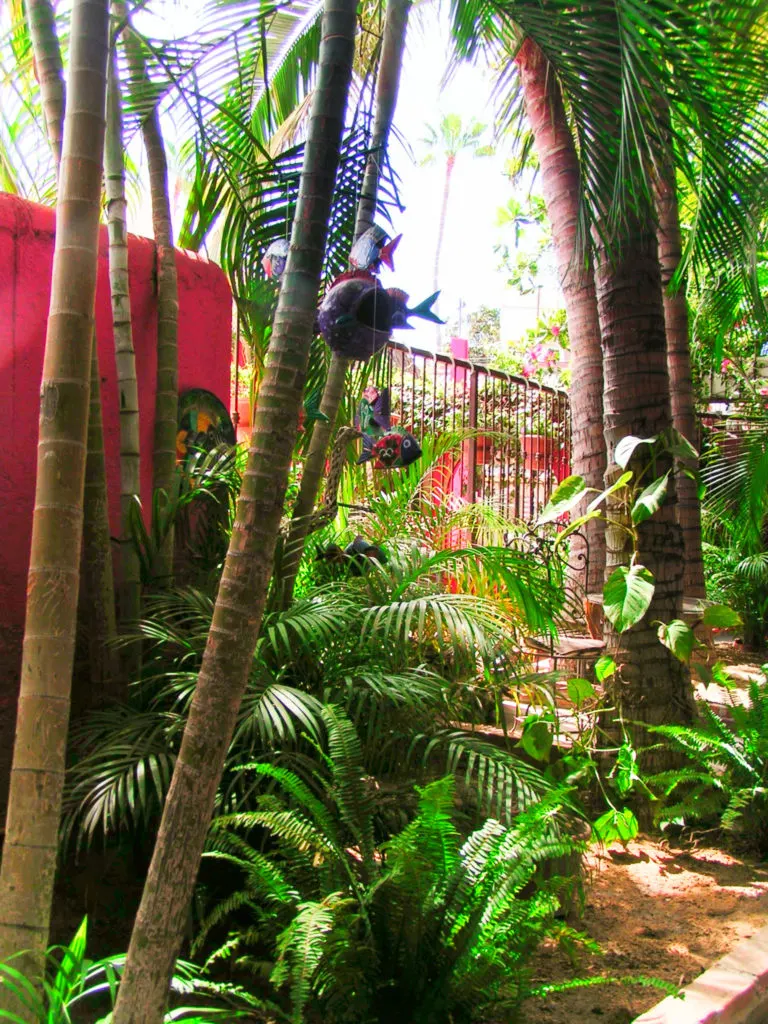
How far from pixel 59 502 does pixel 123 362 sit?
2.04m

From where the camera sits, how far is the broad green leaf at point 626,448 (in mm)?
3730

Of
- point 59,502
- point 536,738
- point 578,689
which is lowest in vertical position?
point 536,738

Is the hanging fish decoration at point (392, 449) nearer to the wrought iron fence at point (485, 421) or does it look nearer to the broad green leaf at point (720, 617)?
the broad green leaf at point (720, 617)

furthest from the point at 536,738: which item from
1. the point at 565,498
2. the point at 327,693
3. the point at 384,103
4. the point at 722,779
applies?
the point at 384,103

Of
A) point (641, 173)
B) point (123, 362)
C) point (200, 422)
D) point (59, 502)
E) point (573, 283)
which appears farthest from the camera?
point (573, 283)

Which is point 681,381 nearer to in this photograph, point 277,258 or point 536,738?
point 536,738

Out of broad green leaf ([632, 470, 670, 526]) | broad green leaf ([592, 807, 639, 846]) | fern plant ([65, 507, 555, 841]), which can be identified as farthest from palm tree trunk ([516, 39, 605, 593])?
broad green leaf ([592, 807, 639, 846])

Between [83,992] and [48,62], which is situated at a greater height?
[48,62]

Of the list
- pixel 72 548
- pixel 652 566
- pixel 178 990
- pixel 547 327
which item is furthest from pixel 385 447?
pixel 547 327

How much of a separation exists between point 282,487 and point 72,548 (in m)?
0.57

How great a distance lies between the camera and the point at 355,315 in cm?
291

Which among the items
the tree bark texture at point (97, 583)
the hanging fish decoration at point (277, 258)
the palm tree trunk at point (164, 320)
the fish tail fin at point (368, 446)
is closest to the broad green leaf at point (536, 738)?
the fish tail fin at point (368, 446)

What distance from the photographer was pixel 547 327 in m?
11.5

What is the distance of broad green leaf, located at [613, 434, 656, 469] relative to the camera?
147 inches
